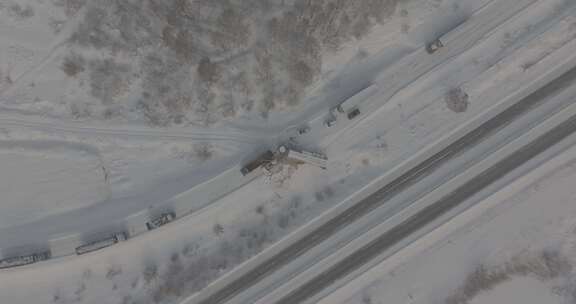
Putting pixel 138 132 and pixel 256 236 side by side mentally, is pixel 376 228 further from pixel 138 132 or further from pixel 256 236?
pixel 138 132

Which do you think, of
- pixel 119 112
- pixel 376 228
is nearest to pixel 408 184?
pixel 376 228

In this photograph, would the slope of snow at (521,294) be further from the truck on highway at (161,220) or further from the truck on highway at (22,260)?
the truck on highway at (22,260)

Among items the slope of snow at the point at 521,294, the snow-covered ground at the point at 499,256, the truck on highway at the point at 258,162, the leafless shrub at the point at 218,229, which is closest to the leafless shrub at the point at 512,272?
the snow-covered ground at the point at 499,256

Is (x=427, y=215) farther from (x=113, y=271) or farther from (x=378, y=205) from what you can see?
(x=113, y=271)

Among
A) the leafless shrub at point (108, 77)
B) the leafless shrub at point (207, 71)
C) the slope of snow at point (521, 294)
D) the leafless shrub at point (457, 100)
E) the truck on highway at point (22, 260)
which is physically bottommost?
the slope of snow at point (521, 294)

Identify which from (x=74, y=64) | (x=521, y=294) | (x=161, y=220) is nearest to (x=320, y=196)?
(x=161, y=220)

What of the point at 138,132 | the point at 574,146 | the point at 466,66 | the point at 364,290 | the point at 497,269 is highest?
the point at 138,132
